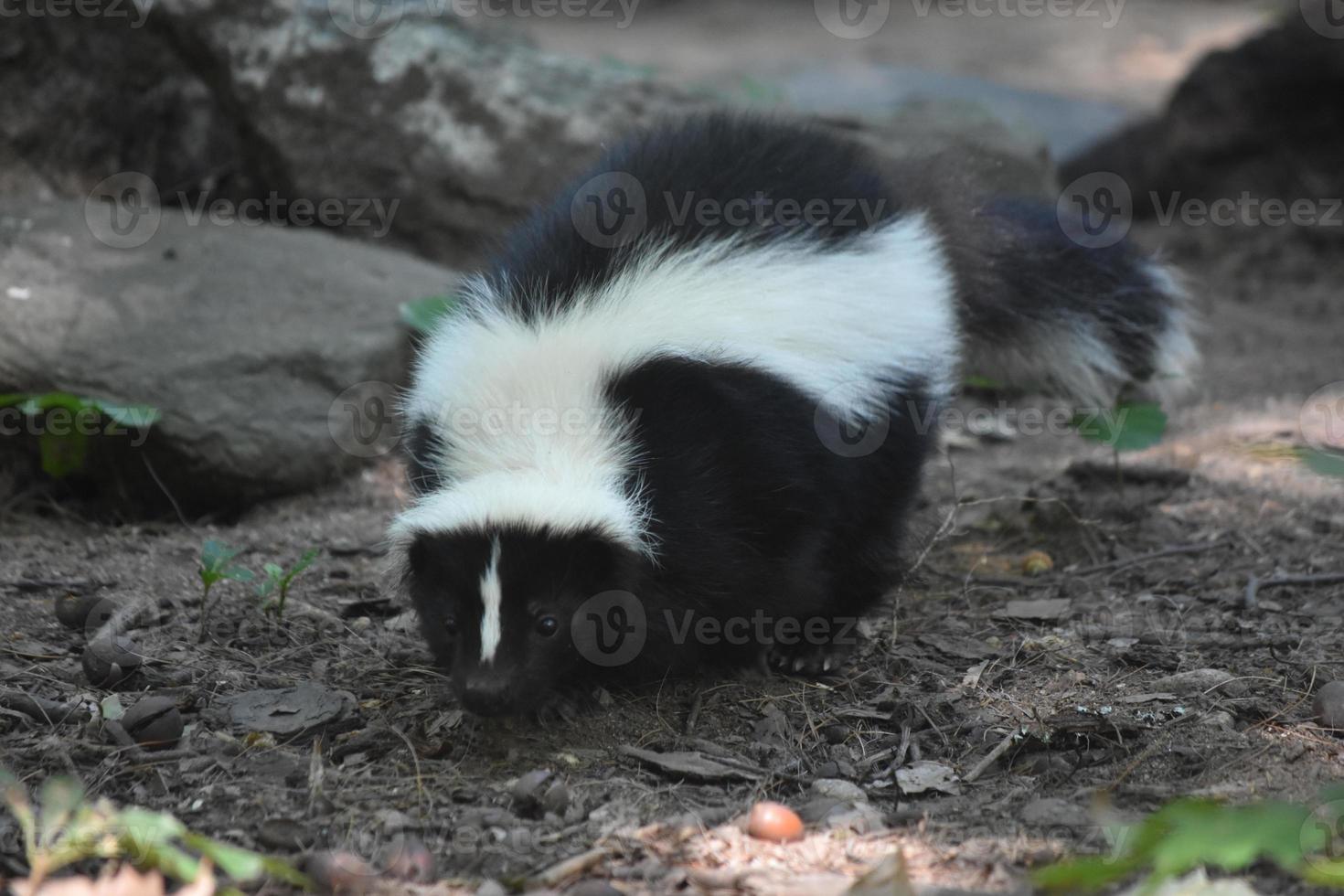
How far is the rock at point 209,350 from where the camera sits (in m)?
6.02

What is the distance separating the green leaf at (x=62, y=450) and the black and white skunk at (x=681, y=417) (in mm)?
2225

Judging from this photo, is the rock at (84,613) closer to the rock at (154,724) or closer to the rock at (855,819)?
the rock at (154,724)

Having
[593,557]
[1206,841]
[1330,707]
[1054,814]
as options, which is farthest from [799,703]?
[1206,841]

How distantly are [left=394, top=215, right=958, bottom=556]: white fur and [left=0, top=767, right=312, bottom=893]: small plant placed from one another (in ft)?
3.94

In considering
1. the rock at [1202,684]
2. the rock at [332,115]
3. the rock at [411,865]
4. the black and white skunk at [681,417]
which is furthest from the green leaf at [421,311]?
the rock at [1202,684]

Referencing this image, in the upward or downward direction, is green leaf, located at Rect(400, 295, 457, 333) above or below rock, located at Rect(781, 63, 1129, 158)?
below

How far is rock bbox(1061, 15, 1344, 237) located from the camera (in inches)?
396

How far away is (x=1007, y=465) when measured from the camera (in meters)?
7.00

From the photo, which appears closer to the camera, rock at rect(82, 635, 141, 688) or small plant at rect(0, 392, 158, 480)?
rock at rect(82, 635, 141, 688)

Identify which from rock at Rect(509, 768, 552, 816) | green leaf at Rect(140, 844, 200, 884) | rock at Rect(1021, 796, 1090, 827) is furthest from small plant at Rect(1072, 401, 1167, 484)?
green leaf at Rect(140, 844, 200, 884)

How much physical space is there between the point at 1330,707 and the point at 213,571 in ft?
11.7

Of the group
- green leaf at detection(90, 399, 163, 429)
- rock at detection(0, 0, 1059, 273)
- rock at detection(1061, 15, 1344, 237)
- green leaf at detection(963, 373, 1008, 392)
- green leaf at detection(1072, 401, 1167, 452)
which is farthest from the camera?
rock at detection(1061, 15, 1344, 237)

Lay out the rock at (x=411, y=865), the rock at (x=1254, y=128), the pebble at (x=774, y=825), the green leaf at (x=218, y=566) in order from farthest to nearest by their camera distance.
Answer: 1. the rock at (x=1254, y=128)
2. the green leaf at (x=218, y=566)
3. the pebble at (x=774, y=825)
4. the rock at (x=411, y=865)

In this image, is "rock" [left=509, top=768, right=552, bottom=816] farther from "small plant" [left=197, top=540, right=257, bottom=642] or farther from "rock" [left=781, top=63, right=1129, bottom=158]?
"rock" [left=781, top=63, right=1129, bottom=158]
